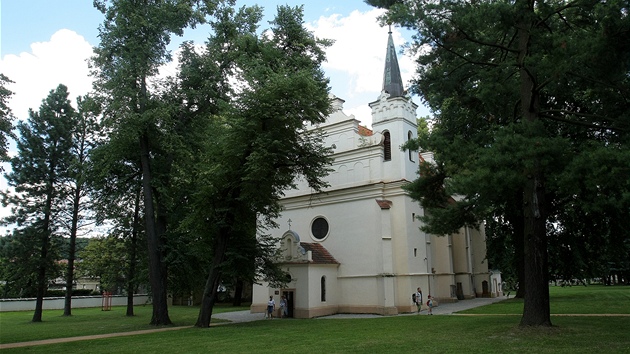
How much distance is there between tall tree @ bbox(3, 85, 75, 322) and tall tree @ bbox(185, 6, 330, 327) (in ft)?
50.2

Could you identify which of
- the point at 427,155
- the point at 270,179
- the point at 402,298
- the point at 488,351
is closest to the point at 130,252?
the point at 270,179

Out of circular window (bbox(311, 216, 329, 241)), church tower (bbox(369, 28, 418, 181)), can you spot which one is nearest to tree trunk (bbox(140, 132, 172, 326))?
circular window (bbox(311, 216, 329, 241))

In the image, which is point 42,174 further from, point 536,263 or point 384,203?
point 536,263

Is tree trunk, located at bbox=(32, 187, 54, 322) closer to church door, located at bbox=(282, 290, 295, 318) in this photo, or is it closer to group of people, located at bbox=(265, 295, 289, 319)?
group of people, located at bbox=(265, 295, 289, 319)

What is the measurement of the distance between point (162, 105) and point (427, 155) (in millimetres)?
22305

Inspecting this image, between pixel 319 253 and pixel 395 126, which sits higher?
pixel 395 126

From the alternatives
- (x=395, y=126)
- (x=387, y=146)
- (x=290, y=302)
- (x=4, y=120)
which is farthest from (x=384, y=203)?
(x=4, y=120)

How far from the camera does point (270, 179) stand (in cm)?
1948

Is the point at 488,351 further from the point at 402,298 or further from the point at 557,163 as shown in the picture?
the point at 402,298

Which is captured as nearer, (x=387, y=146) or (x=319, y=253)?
(x=319, y=253)

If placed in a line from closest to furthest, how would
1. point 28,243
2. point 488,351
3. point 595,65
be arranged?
point 488,351
point 595,65
point 28,243

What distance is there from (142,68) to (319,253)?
1357cm

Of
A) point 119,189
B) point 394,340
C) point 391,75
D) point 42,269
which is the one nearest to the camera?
point 394,340

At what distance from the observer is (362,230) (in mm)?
26609
